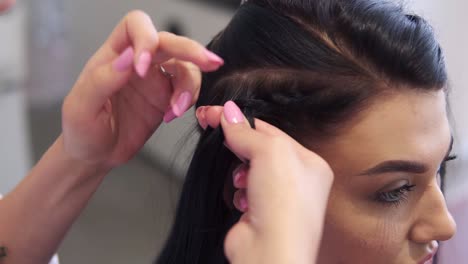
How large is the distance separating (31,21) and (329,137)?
6.18 feet

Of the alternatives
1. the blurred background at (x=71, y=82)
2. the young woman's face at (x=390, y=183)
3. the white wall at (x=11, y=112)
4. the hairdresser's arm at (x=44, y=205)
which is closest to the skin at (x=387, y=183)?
the young woman's face at (x=390, y=183)

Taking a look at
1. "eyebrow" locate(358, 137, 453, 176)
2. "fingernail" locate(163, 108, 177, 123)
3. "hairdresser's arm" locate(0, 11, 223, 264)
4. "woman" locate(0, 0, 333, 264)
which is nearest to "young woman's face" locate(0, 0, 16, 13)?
"woman" locate(0, 0, 333, 264)

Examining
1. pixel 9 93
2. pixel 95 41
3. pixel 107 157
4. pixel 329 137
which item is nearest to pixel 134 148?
pixel 107 157

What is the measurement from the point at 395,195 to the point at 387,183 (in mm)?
29

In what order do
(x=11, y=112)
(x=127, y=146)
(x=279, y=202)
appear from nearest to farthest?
(x=279, y=202) < (x=127, y=146) < (x=11, y=112)

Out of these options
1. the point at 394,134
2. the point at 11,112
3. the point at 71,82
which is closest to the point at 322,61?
the point at 394,134

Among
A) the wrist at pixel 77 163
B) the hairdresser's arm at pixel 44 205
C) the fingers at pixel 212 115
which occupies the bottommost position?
the hairdresser's arm at pixel 44 205

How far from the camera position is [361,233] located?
2.31 ft

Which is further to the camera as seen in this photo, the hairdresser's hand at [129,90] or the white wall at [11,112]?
the white wall at [11,112]

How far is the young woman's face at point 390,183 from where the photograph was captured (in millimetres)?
670

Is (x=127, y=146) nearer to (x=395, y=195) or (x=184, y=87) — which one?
(x=184, y=87)

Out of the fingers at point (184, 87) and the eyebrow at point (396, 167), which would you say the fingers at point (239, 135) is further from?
the eyebrow at point (396, 167)

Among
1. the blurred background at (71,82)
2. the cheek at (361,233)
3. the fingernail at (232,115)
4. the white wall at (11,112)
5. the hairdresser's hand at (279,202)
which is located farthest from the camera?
the white wall at (11,112)

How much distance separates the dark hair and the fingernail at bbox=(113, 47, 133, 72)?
0.16m
